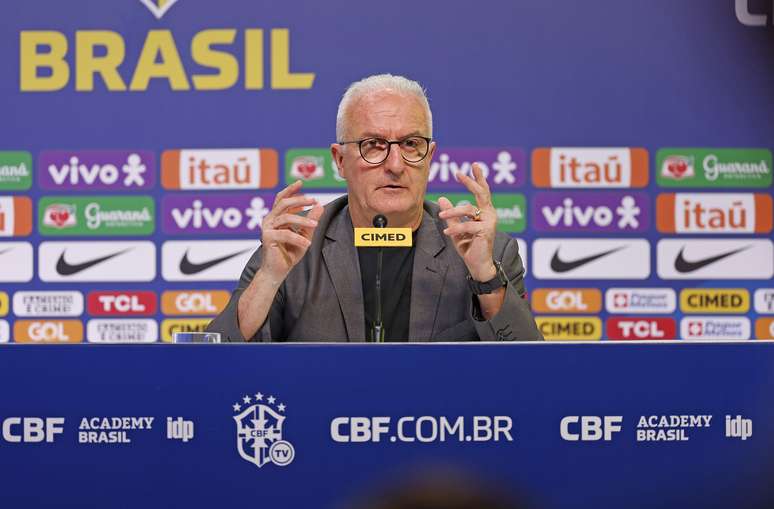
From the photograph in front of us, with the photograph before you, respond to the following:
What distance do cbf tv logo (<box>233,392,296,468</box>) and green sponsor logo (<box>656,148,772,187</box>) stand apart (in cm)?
301

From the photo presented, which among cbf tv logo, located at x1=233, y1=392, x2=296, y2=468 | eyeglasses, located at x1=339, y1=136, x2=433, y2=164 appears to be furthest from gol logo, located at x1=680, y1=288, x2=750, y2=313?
cbf tv logo, located at x1=233, y1=392, x2=296, y2=468

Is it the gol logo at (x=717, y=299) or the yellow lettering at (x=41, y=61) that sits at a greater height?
the yellow lettering at (x=41, y=61)

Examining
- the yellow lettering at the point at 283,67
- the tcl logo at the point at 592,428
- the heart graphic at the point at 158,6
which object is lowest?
the tcl logo at the point at 592,428

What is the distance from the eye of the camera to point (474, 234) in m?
2.25

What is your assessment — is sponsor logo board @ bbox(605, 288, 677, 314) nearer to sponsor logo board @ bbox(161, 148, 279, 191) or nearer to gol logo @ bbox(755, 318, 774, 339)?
gol logo @ bbox(755, 318, 774, 339)

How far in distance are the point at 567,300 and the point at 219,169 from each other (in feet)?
5.21

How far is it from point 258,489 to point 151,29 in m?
3.07

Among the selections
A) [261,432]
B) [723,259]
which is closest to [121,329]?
[723,259]

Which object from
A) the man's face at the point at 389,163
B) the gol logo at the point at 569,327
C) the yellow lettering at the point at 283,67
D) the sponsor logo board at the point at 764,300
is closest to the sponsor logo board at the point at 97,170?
the yellow lettering at the point at 283,67

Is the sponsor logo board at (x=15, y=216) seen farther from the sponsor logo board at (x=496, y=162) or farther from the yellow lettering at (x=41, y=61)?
the sponsor logo board at (x=496, y=162)

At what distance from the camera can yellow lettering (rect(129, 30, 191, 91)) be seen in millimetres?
4168

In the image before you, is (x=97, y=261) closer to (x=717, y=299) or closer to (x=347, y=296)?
(x=347, y=296)

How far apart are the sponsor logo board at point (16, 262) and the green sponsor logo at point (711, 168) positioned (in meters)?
2.70

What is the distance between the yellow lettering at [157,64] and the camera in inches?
164
